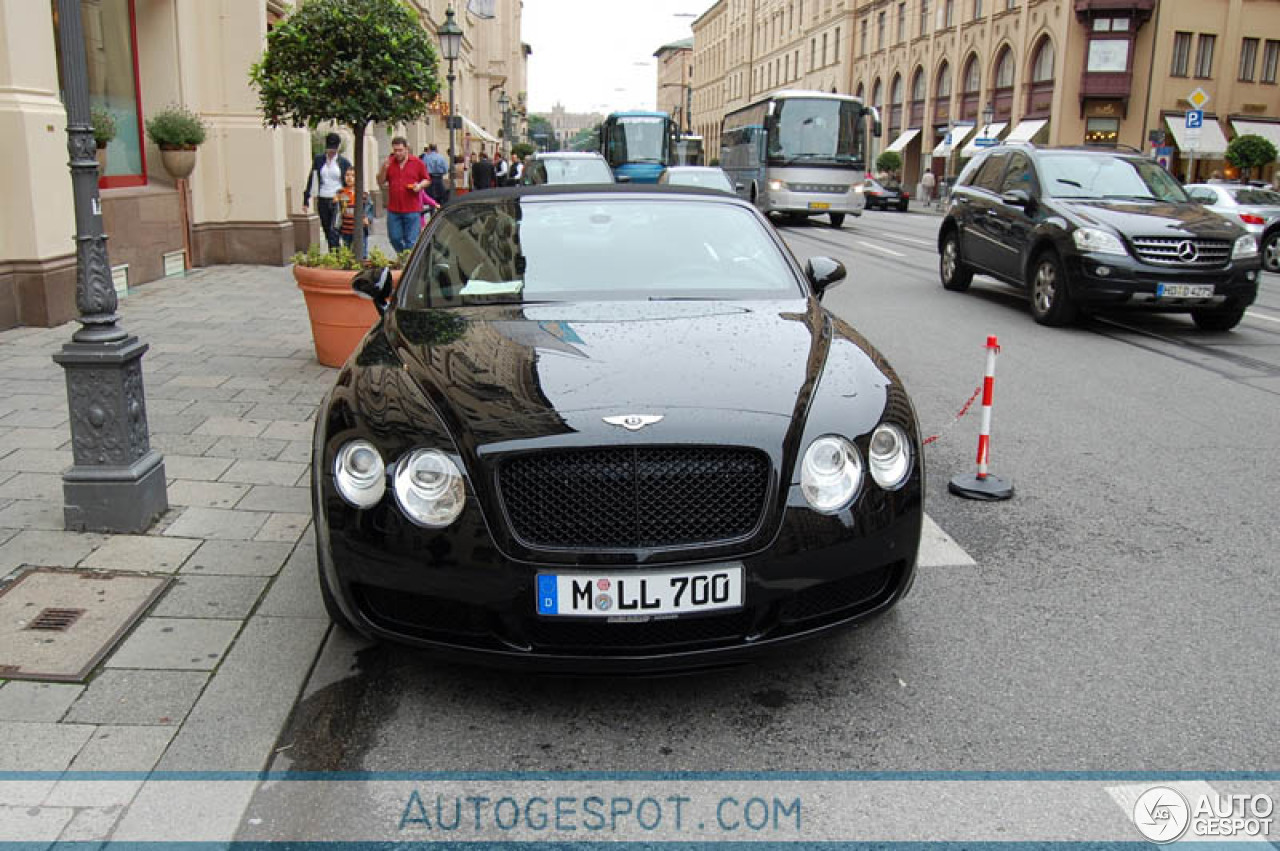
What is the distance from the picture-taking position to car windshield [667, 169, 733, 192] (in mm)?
19922

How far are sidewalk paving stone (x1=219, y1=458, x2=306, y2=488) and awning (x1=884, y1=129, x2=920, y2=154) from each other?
5796 centimetres

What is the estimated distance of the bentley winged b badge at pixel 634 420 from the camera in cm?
312

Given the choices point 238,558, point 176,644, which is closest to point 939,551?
point 238,558

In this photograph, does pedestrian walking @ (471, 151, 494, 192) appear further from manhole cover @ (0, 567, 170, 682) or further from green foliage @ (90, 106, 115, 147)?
manhole cover @ (0, 567, 170, 682)

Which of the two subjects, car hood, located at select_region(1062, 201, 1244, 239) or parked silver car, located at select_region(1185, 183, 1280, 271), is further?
parked silver car, located at select_region(1185, 183, 1280, 271)

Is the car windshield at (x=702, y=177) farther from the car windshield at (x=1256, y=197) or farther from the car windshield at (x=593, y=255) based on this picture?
the car windshield at (x=593, y=255)

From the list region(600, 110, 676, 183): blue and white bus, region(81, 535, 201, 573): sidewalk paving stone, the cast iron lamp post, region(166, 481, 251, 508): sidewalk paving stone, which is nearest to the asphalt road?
region(81, 535, 201, 573): sidewalk paving stone

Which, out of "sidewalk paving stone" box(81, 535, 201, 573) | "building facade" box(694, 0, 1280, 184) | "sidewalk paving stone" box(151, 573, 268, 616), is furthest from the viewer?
"building facade" box(694, 0, 1280, 184)

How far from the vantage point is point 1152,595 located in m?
4.25

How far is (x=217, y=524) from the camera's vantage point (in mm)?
4816

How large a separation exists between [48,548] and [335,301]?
12.4ft

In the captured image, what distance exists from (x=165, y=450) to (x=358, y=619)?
10.5ft

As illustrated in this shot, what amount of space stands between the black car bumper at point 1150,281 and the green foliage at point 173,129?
10.1 metres

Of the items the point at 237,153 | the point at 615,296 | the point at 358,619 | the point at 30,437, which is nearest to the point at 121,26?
the point at 237,153
